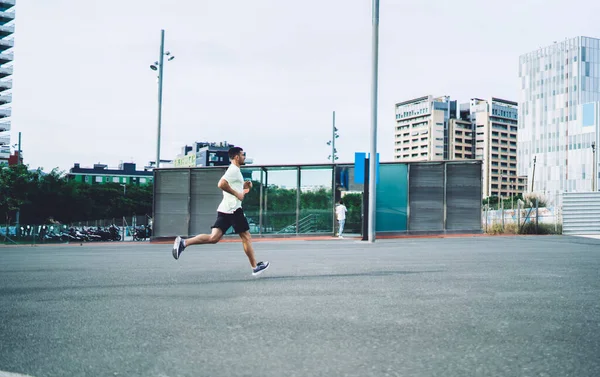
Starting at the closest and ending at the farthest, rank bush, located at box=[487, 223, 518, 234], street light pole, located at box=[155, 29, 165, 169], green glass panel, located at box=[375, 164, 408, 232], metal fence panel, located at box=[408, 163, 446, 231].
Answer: green glass panel, located at box=[375, 164, 408, 232] < metal fence panel, located at box=[408, 163, 446, 231] < bush, located at box=[487, 223, 518, 234] < street light pole, located at box=[155, 29, 165, 169]

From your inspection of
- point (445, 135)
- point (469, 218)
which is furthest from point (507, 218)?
point (445, 135)

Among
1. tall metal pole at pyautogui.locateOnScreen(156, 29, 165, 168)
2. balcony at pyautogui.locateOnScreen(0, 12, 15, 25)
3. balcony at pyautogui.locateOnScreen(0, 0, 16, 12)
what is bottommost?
tall metal pole at pyautogui.locateOnScreen(156, 29, 165, 168)

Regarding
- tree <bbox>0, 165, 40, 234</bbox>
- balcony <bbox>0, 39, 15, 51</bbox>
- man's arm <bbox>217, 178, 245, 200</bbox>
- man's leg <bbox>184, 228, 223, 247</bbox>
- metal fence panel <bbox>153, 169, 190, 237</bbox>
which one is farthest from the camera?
balcony <bbox>0, 39, 15, 51</bbox>

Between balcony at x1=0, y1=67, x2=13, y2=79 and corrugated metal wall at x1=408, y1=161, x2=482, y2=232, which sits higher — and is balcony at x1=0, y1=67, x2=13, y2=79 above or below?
above

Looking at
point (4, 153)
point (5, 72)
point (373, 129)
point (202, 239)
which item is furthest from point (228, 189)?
point (4, 153)

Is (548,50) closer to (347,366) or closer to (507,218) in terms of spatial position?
(507,218)

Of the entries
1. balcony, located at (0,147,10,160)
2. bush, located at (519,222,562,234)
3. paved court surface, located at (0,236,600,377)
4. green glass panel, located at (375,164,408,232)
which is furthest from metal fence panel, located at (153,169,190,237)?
balcony, located at (0,147,10,160)

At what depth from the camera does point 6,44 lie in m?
94.6

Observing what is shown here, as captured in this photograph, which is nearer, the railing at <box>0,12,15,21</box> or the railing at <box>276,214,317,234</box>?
the railing at <box>276,214,317,234</box>

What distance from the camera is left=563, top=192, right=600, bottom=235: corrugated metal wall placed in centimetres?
2212

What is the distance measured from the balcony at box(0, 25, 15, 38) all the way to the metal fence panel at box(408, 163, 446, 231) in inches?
3733

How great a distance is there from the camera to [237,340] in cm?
351

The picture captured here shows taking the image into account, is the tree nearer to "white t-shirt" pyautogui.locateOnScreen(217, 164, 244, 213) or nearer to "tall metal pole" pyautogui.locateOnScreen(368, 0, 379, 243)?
"tall metal pole" pyautogui.locateOnScreen(368, 0, 379, 243)

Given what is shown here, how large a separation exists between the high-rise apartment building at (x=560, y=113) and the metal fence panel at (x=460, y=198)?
384ft
